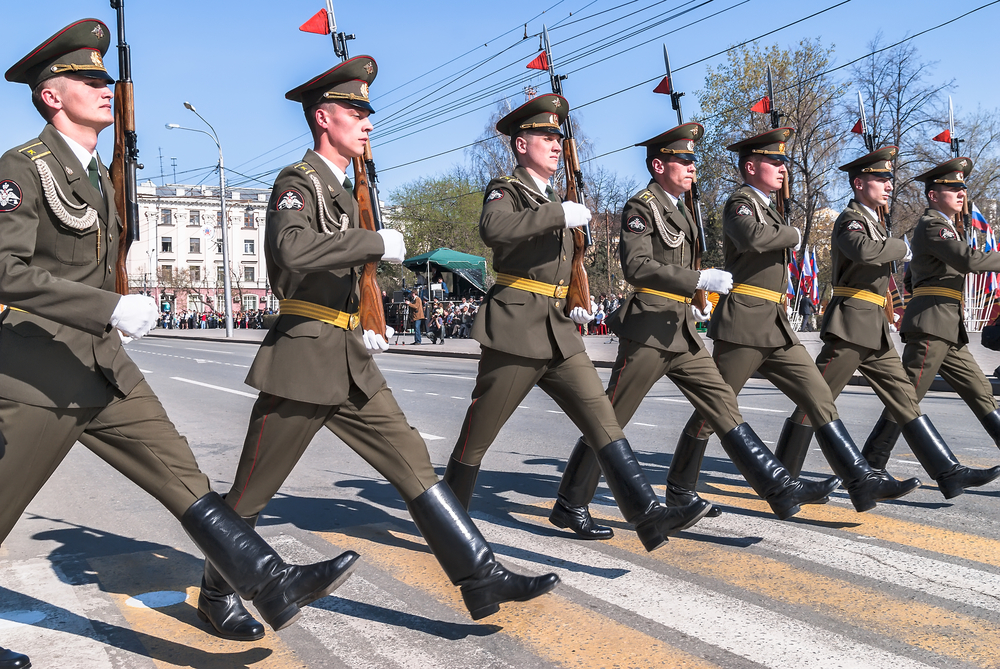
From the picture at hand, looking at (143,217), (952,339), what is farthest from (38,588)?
(143,217)

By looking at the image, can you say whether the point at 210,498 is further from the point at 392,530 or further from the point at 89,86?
the point at 392,530

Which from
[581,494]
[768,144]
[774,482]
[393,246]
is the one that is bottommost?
[581,494]

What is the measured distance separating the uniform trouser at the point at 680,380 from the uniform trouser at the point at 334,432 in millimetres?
1544

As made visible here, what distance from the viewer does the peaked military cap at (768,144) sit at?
207 inches

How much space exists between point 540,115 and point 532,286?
77 cm

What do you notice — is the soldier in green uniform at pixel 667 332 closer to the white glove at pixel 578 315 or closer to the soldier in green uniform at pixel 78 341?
the white glove at pixel 578 315

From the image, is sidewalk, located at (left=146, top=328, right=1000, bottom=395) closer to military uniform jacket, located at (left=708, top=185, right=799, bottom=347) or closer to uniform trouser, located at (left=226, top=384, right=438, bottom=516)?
military uniform jacket, located at (left=708, top=185, right=799, bottom=347)

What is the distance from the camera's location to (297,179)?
137 inches

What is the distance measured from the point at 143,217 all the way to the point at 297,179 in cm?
10006

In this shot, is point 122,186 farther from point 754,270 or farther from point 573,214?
point 754,270

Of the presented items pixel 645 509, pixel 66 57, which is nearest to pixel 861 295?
pixel 645 509

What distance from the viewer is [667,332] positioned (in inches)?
191

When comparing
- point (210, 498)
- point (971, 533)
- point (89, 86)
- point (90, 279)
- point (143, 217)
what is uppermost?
point (143, 217)

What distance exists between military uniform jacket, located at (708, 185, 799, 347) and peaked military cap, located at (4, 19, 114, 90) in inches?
126
